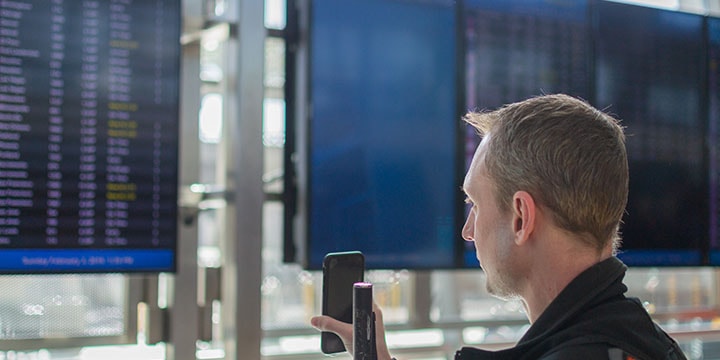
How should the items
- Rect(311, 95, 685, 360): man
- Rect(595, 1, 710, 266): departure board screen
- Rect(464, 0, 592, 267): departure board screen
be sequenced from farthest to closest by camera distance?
1. Rect(595, 1, 710, 266): departure board screen
2. Rect(464, 0, 592, 267): departure board screen
3. Rect(311, 95, 685, 360): man

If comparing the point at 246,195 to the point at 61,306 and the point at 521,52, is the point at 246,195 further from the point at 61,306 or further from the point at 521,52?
the point at 521,52

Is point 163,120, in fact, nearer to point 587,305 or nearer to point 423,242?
point 423,242

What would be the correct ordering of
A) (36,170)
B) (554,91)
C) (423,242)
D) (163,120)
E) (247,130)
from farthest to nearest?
(554,91) → (423,242) → (247,130) → (163,120) → (36,170)

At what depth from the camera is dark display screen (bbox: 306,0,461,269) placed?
303 cm

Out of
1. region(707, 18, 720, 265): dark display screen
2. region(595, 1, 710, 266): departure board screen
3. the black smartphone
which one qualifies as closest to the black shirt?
the black smartphone

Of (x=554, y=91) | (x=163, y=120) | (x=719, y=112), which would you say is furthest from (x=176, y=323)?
(x=719, y=112)

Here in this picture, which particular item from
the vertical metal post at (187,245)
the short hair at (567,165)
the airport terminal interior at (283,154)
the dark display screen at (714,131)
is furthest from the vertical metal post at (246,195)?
the dark display screen at (714,131)

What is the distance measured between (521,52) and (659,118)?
75cm

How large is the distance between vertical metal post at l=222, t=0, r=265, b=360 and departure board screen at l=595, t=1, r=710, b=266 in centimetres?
153

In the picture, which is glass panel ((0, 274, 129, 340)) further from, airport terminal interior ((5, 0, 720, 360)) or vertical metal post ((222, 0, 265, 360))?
vertical metal post ((222, 0, 265, 360))

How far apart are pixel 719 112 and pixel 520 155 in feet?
9.62

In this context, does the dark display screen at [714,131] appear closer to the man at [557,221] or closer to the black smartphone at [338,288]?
the black smartphone at [338,288]

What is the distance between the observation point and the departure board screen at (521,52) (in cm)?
335

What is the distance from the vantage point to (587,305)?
4.10ft
